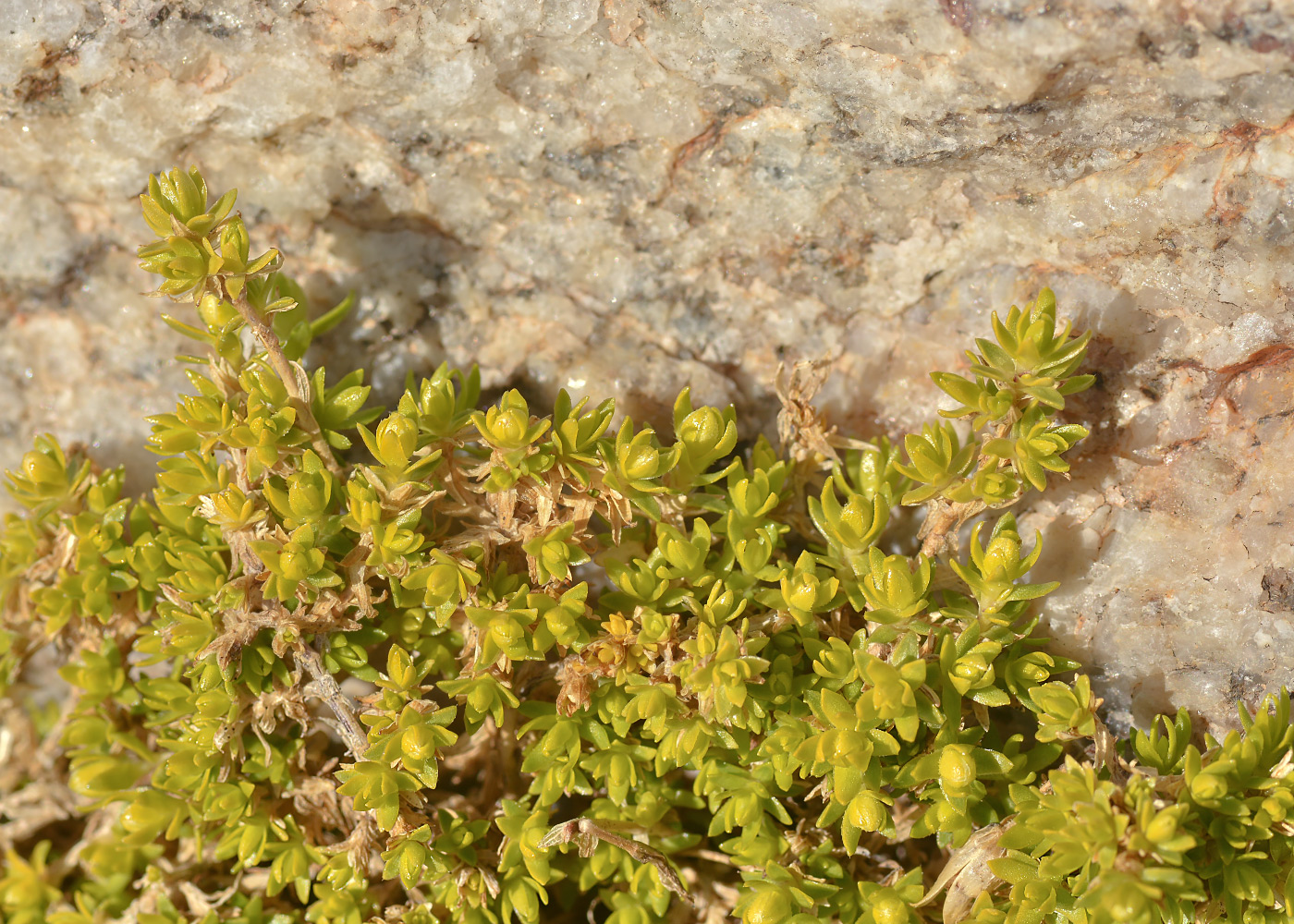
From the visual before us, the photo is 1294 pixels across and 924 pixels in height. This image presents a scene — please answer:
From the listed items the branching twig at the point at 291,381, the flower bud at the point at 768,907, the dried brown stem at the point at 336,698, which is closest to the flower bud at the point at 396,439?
the branching twig at the point at 291,381

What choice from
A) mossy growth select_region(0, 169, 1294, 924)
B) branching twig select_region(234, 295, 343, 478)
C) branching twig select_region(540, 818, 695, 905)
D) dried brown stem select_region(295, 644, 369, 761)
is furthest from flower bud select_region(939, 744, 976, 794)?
branching twig select_region(234, 295, 343, 478)

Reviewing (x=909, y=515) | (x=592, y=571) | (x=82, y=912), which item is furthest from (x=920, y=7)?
(x=82, y=912)

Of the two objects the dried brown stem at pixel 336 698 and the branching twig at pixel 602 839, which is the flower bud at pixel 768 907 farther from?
the dried brown stem at pixel 336 698

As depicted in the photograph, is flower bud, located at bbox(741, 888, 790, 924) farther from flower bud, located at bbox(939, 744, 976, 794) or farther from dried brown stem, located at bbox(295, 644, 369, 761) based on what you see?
dried brown stem, located at bbox(295, 644, 369, 761)

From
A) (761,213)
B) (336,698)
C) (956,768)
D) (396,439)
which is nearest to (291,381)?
(396,439)

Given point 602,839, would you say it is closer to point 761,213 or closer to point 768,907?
point 768,907

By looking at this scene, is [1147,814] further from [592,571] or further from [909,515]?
[592,571]
